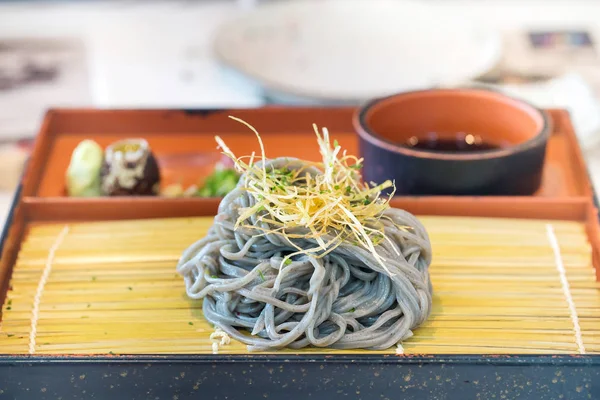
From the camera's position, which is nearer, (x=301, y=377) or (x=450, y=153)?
(x=301, y=377)

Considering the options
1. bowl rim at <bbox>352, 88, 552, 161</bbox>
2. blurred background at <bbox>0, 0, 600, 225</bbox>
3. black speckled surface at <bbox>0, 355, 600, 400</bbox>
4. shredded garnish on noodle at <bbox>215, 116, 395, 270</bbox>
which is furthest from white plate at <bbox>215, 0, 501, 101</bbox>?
black speckled surface at <bbox>0, 355, 600, 400</bbox>

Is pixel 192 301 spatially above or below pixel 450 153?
below

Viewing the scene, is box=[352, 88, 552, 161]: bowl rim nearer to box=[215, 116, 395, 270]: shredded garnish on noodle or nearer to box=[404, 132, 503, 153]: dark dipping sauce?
box=[404, 132, 503, 153]: dark dipping sauce

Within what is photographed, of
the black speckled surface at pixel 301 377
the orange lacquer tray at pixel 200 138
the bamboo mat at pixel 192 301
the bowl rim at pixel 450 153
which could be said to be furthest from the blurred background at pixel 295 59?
the black speckled surface at pixel 301 377

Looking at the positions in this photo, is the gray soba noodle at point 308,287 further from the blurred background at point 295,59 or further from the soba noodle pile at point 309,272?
the blurred background at point 295,59

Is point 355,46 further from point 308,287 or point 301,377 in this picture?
point 301,377

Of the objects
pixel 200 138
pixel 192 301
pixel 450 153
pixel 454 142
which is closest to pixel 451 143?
pixel 454 142

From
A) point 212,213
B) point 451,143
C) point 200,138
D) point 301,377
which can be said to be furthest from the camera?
point 200,138
